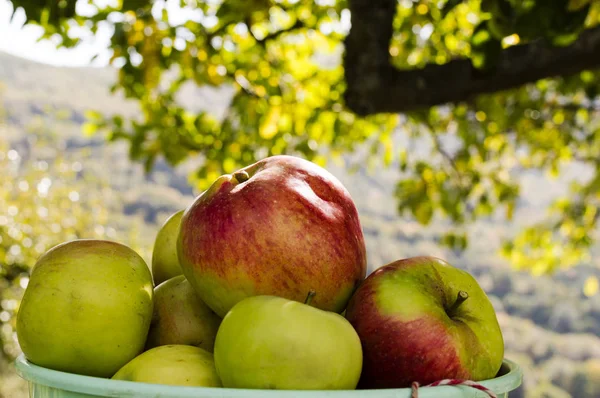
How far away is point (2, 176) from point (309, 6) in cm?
534

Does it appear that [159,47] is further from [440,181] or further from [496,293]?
[496,293]

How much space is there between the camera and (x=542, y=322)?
57500mm

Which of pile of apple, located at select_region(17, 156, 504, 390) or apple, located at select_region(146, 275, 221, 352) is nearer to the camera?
pile of apple, located at select_region(17, 156, 504, 390)

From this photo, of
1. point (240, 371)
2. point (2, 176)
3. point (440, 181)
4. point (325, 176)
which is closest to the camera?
point (240, 371)

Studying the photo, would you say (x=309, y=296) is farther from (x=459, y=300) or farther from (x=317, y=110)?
(x=317, y=110)

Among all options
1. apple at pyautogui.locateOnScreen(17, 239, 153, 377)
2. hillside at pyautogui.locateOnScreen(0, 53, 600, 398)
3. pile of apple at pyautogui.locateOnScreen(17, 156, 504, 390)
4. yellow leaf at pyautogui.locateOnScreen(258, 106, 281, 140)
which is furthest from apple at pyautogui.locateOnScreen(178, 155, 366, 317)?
hillside at pyautogui.locateOnScreen(0, 53, 600, 398)

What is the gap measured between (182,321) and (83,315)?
166mm

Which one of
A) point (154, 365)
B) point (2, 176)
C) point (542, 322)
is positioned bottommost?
point (542, 322)

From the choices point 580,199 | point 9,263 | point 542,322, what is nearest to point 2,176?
point 9,263

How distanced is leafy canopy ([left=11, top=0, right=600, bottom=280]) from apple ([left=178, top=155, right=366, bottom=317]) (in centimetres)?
160

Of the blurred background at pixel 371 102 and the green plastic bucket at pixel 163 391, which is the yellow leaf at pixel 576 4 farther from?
the green plastic bucket at pixel 163 391

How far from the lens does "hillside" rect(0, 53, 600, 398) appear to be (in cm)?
4978

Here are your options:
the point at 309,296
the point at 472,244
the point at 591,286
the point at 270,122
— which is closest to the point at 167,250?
the point at 309,296

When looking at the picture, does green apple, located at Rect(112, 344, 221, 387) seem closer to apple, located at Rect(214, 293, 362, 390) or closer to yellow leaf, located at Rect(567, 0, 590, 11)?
apple, located at Rect(214, 293, 362, 390)
